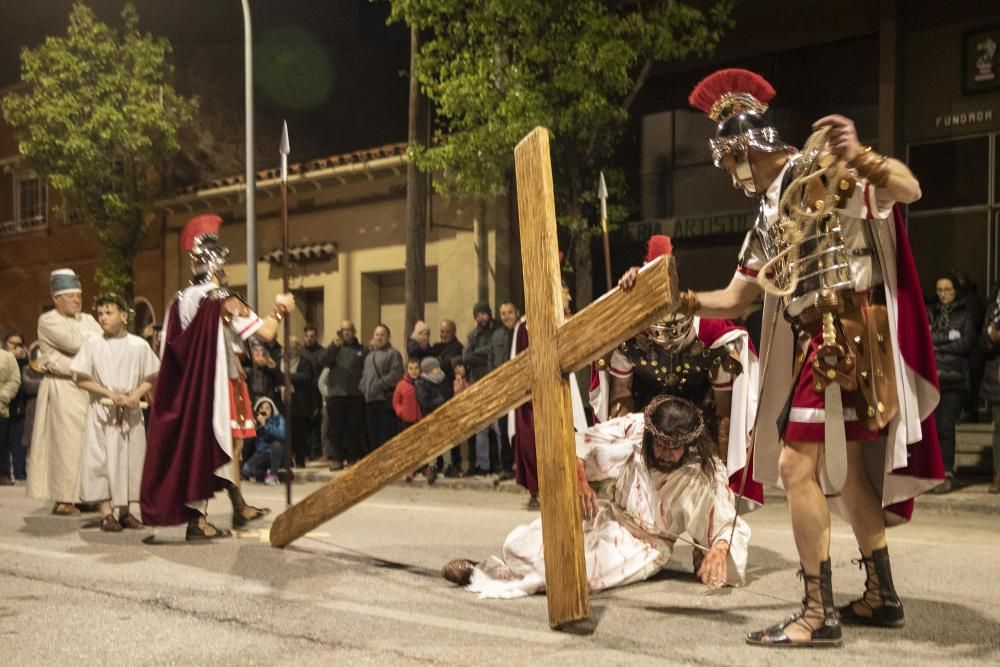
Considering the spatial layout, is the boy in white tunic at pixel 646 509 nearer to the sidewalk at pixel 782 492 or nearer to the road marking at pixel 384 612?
the road marking at pixel 384 612

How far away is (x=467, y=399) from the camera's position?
491cm

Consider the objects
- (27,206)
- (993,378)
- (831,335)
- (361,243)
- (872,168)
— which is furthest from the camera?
(27,206)

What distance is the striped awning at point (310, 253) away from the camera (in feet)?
73.8

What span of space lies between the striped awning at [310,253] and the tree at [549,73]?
653 cm

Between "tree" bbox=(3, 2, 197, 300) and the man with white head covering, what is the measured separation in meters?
15.0

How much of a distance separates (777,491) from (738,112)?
24.0 ft

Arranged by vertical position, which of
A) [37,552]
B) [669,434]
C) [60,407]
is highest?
[60,407]

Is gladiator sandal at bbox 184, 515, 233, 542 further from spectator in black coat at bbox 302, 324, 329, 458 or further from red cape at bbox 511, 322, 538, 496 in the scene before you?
spectator in black coat at bbox 302, 324, 329, 458

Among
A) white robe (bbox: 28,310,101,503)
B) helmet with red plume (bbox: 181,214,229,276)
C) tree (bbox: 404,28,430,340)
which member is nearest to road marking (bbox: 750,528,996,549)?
helmet with red plume (bbox: 181,214,229,276)

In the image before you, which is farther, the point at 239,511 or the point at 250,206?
the point at 250,206

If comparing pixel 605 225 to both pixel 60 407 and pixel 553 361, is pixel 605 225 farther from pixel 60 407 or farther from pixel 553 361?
pixel 60 407

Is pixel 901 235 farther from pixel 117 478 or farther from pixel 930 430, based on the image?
pixel 117 478

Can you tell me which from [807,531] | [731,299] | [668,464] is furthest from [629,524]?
[731,299]

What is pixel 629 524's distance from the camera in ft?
19.8
